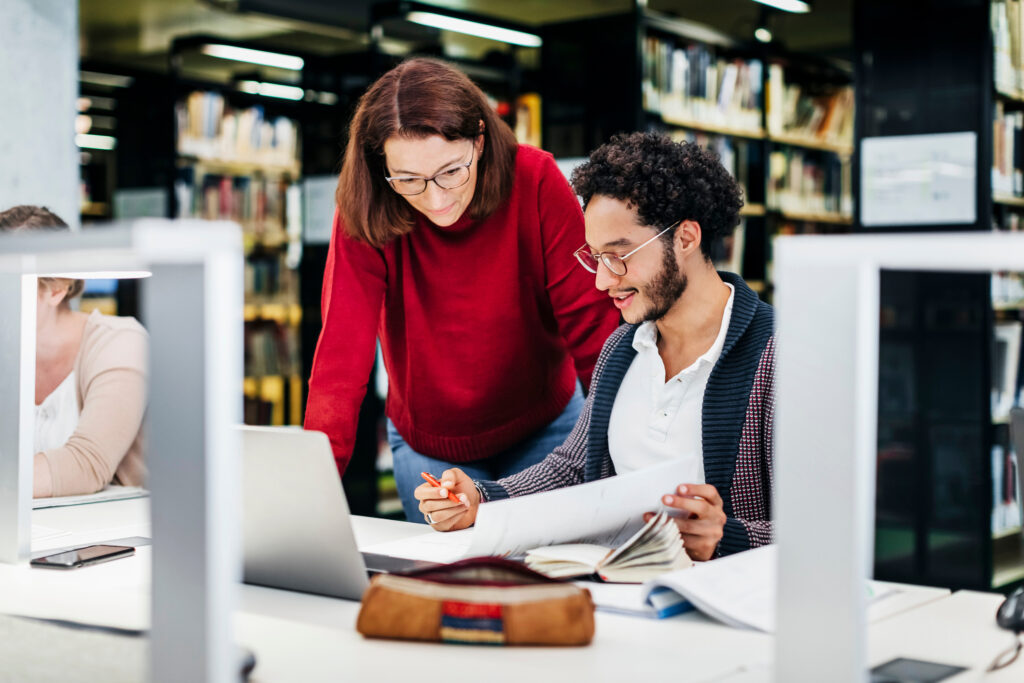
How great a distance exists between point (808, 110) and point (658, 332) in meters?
3.76

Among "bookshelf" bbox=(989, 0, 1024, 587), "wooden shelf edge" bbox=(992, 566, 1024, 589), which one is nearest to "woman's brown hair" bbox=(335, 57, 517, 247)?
"bookshelf" bbox=(989, 0, 1024, 587)

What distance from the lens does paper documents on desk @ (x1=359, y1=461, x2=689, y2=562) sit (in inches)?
50.0

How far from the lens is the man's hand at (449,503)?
5.19 ft

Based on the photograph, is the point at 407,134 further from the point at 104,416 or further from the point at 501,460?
the point at 104,416

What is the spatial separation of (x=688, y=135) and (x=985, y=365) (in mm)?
1562

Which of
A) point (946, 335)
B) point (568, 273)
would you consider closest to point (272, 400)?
→ point (946, 335)

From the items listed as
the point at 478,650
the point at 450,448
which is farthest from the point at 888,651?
the point at 450,448

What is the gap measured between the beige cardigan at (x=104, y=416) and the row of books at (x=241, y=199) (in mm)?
3487

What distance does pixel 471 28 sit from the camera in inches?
182

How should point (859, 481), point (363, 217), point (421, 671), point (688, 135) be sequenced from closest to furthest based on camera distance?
point (859, 481), point (421, 671), point (363, 217), point (688, 135)

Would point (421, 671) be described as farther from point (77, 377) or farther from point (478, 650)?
point (77, 377)

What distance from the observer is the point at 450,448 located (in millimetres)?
2074

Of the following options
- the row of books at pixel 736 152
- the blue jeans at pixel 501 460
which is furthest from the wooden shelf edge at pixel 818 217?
the blue jeans at pixel 501 460

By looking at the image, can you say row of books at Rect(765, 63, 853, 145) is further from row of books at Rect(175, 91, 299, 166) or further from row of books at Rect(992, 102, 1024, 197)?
row of books at Rect(175, 91, 299, 166)
